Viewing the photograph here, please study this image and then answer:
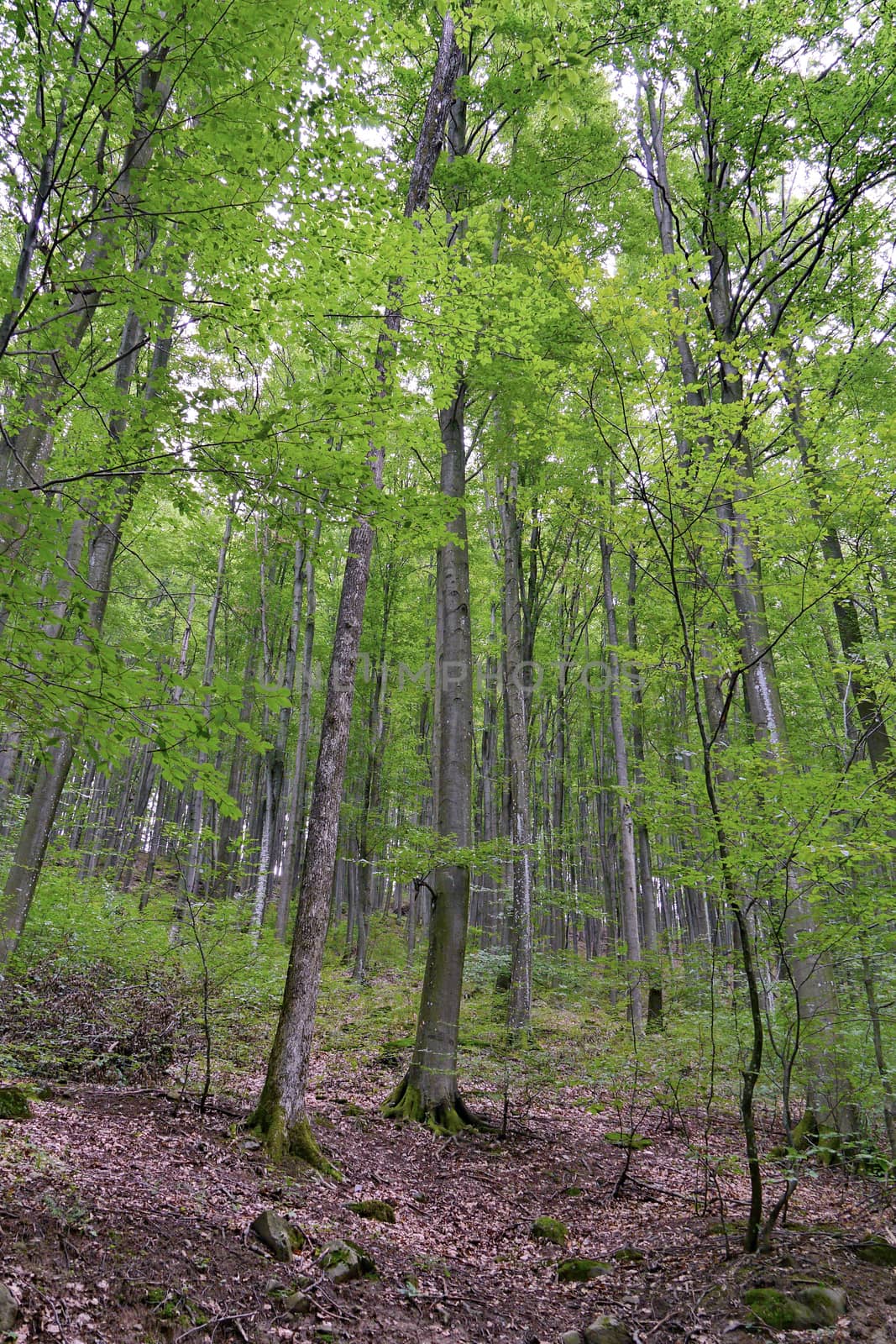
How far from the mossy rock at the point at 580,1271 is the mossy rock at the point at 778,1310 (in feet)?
3.26

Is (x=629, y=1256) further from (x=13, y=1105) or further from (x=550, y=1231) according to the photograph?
(x=13, y=1105)

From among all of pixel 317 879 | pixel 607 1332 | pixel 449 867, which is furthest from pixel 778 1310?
pixel 449 867

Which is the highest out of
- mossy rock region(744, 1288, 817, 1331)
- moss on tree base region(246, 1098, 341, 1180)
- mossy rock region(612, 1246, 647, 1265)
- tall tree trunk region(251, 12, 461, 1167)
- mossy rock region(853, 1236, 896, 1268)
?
tall tree trunk region(251, 12, 461, 1167)

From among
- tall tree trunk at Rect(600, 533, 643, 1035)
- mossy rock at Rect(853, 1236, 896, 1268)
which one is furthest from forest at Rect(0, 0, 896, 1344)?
tall tree trunk at Rect(600, 533, 643, 1035)

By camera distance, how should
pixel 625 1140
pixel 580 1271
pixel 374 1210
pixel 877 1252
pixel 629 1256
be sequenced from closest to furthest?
1. pixel 877 1252
2. pixel 580 1271
3. pixel 629 1256
4. pixel 374 1210
5. pixel 625 1140

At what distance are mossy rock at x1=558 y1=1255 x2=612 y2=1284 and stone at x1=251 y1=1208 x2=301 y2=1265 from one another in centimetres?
163

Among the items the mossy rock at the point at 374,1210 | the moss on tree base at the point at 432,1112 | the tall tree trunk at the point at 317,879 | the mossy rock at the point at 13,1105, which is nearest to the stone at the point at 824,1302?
the mossy rock at the point at 374,1210

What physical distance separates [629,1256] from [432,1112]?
9.05 ft

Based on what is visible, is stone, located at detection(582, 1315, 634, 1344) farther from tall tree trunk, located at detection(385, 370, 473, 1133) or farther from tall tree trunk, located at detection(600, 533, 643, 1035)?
tall tree trunk, located at detection(600, 533, 643, 1035)

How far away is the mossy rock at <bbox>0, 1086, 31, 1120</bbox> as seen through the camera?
4.21 m

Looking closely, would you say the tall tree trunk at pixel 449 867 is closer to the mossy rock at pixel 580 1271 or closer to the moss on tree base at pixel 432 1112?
the moss on tree base at pixel 432 1112

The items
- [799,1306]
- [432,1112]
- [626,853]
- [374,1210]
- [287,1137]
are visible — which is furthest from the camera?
[626,853]

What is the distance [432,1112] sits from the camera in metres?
6.57

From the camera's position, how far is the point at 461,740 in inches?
300
